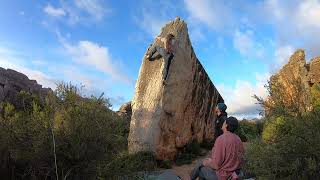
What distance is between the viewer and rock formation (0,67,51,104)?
96.7 feet

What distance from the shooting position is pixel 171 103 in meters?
19.2

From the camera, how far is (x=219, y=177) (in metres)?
6.33

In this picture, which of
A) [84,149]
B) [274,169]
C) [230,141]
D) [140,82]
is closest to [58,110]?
[84,149]

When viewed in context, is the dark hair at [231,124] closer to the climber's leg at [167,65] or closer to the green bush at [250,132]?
the green bush at [250,132]

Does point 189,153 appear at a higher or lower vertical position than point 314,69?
lower

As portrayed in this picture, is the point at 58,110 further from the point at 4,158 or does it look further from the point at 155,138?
the point at 155,138

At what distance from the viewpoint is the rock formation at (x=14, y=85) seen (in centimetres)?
2947

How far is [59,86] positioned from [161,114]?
6818mm

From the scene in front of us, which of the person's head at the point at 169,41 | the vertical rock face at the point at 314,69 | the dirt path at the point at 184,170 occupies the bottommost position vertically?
the dirt path at the point at 184,170

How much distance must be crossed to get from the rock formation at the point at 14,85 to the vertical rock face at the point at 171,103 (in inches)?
378

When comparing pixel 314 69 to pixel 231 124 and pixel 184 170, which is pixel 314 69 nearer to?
pixel 184 170

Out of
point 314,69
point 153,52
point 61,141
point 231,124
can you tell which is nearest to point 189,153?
point 153,52

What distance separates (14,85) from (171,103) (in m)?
18.0

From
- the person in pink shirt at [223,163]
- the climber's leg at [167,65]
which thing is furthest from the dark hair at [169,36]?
the person in pink shirt at [223,163]
